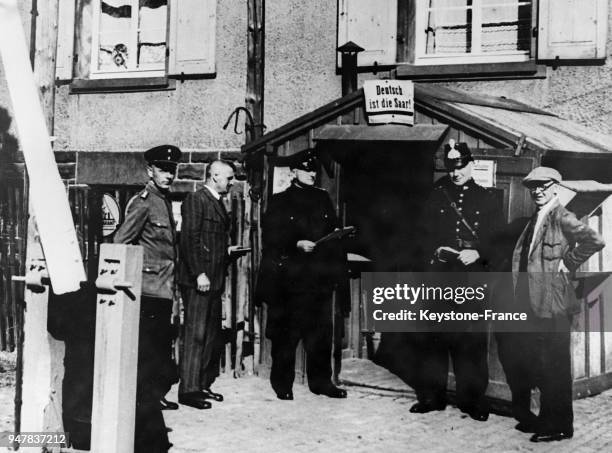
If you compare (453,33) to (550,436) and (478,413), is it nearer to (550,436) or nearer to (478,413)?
(478,413)

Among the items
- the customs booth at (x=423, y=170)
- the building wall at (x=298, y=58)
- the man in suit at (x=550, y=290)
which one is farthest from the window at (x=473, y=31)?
the man in suit at (x=550, y=290)

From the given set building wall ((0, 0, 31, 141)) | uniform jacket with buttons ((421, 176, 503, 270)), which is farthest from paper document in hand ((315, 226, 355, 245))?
building wall ((0, 0, 31, 141))

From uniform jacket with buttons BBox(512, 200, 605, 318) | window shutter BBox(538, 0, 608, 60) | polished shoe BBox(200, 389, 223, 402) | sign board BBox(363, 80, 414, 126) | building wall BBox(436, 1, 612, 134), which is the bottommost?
polished shoe BBox(200, 389, 223, 402)

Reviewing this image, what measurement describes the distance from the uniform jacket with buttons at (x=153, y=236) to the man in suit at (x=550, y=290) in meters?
2.73

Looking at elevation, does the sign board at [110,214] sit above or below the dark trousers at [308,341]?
above

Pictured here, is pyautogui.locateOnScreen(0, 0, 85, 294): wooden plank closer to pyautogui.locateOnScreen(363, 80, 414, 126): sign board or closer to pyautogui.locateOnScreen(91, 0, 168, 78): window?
pyautogui.locateOnScreen(363, 80, 414, 126): sign board

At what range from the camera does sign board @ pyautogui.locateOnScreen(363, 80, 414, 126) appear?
7.21 m

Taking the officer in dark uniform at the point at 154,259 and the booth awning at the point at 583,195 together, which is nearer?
the officer in dark uniform at the point at 154,259

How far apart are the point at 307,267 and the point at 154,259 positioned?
139cm

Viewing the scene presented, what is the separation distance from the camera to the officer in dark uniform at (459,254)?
6.56 metres

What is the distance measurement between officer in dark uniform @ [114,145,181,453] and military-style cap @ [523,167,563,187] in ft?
9.13

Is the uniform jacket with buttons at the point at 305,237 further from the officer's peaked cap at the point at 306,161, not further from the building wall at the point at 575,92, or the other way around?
the building wall at the point at 575,92

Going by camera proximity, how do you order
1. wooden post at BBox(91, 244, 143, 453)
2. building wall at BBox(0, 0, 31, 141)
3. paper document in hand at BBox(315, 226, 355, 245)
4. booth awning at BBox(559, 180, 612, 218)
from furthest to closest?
building wall at BBox(0, 0, 31, 141), paper document in hand at BBox(315, 226, 355, 245), booth awning at BBox(559, 180, 612, 218), wooden post at BBox(91, 244, 143, 453)

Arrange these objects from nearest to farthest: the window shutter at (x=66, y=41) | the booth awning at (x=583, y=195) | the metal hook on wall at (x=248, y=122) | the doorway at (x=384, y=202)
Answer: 1. the booth awning at (x=583, y=195)
2. the doorway at (x=384, y=202)
3. the metal hook on wall at (x=248, y=122)
4. the window shutter at (x=66, y=41)
